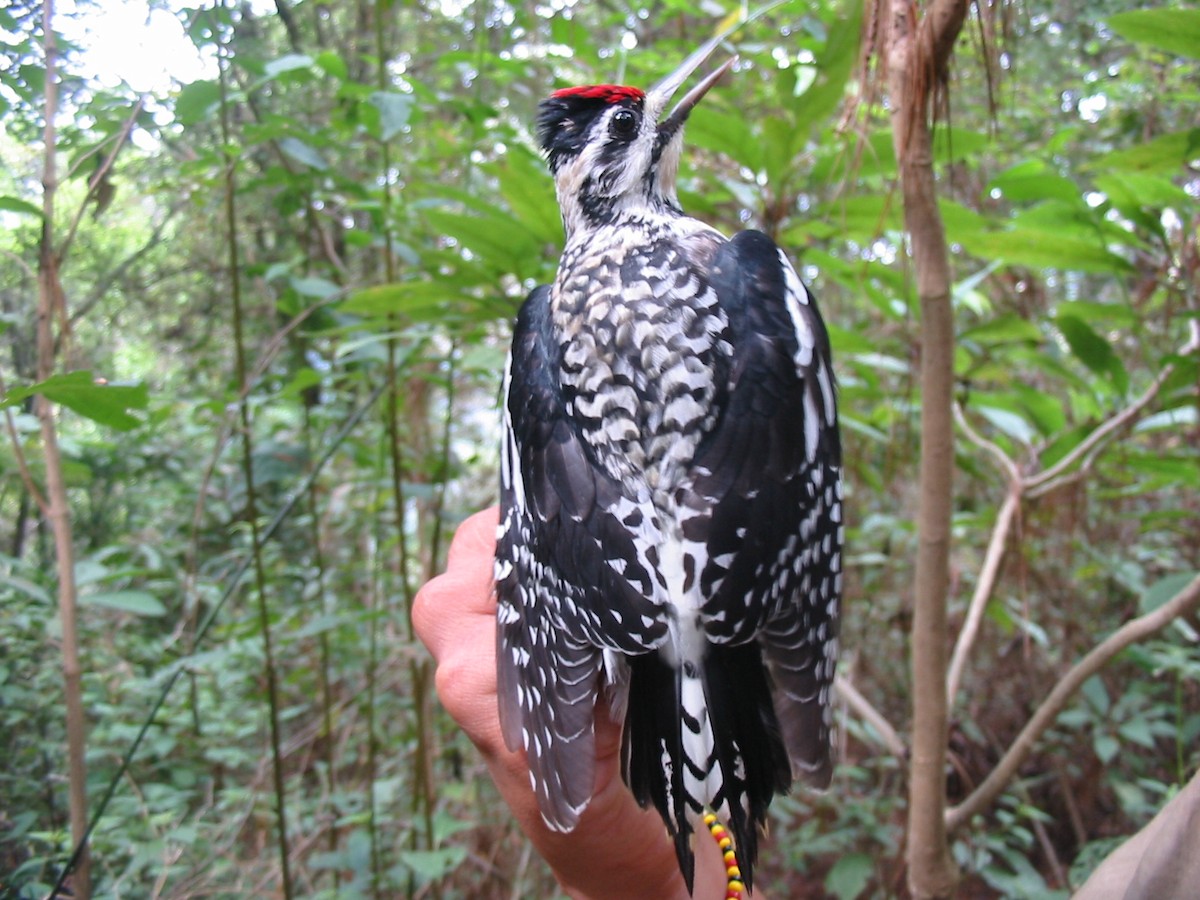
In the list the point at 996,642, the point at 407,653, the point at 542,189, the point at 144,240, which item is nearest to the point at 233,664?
the point at 407,653

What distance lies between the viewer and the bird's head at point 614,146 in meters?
1.55

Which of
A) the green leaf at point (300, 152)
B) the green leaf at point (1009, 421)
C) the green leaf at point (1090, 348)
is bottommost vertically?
the green leaf at point (1009, 421)

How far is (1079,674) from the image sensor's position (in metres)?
1.57

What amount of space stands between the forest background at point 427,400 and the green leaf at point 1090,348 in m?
0.01

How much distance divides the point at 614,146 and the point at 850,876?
6.91ft

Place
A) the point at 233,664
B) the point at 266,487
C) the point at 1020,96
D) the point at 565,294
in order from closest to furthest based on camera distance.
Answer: the point at 565,294, the point at 233,664, the point at 1020,96, the point at 266,487

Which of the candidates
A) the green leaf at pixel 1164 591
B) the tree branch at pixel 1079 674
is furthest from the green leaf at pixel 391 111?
the green leaf at pixel 1164 591

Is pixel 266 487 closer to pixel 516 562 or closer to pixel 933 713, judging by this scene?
pixel 516 562

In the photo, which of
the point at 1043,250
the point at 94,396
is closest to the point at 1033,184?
the point at 1043,250

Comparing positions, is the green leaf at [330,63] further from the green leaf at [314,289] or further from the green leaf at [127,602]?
the green leaf at [127,602]

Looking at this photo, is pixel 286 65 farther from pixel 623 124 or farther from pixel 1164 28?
pixel 1164 28

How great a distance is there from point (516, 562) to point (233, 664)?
1537 millimetres

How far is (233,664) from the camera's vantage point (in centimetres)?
240

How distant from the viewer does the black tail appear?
1.01 meters
